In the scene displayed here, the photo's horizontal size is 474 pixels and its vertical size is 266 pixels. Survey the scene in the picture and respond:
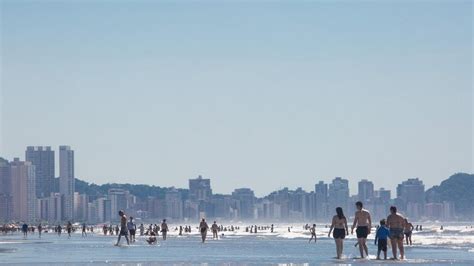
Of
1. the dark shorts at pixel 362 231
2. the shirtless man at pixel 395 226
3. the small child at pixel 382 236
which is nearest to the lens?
the shirtless man at pixel 395 226

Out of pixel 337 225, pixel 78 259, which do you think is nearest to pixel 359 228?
pixel 337 225

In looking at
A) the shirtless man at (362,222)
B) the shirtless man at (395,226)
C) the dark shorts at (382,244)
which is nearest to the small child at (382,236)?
the dark shorts at (382,244)

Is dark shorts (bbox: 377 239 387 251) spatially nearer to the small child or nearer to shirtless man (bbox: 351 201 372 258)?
the small child

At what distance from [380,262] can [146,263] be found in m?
6.84

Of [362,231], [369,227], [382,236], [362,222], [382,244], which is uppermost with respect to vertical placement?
Answer: [362,222]

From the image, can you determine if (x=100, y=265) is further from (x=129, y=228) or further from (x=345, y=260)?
(x=129, y=228)

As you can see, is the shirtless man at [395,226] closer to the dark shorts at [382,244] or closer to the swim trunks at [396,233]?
the swim trunks at [396,233]

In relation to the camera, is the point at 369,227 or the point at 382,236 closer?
the point at 369,227

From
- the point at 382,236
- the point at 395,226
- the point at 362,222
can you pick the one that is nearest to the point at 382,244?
the point at 382,236

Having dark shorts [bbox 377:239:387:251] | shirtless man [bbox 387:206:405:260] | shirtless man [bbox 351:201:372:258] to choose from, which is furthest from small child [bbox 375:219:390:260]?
shirtless man [bbox 351:201:372:258]

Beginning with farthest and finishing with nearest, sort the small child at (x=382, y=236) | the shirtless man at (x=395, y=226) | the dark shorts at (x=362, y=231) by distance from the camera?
the small child at (x=382, y=236), the dark shorts at (x=362, y=231), the shirtless man at (x=395, y=226)

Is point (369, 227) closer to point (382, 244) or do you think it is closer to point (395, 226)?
point (395, 226)

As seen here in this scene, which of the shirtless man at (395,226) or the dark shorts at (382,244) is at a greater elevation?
the shirtless man at (395,226)

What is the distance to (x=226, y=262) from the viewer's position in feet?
112
